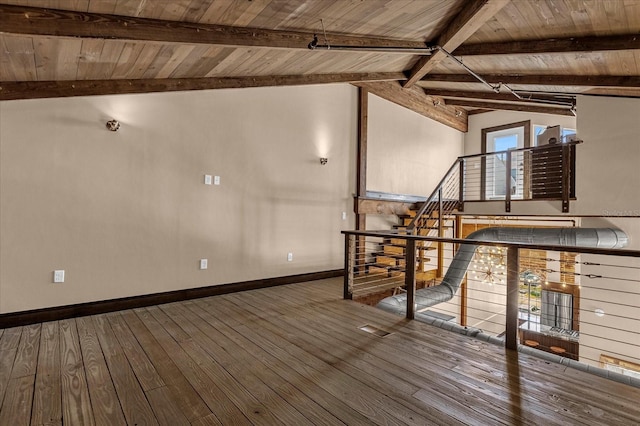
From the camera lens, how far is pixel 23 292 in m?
3.16

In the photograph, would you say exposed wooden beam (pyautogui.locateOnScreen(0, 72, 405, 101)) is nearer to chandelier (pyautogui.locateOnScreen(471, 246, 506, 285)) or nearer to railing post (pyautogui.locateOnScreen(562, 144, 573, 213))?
railing post (pyautogui.locateOnScreen(562, 144, 573, 213))

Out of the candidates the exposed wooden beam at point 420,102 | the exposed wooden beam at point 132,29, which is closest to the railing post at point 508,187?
the exposed wooden beam at point 420,102

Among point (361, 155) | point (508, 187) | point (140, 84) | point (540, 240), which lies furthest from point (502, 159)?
point (140, 84)

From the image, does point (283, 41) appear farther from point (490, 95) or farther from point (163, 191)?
point (490, 95)

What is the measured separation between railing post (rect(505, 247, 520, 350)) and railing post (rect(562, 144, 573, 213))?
3618mm

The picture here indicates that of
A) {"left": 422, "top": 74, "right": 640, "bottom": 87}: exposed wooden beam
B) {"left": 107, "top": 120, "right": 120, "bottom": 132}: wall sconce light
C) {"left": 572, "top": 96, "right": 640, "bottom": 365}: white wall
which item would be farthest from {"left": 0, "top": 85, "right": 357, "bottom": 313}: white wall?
{"left": 572, "top": 96, "right": 640, "bottom": 365}: white wall

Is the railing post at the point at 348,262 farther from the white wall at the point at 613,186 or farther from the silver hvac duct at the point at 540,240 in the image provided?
the white wall at the point at 613,186

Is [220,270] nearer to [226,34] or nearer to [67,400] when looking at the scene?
[67,400]

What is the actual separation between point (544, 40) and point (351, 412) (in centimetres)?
422

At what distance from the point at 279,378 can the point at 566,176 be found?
5.60 m

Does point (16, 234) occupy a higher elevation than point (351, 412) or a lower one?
higher

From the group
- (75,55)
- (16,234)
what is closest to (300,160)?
(75,55)

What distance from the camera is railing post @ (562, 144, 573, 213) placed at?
17.4ft

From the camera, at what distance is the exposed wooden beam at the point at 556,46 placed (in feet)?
10.2
